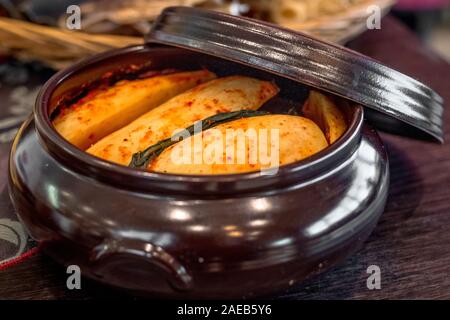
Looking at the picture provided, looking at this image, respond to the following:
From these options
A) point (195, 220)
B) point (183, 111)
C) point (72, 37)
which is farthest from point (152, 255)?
point (72, 37)

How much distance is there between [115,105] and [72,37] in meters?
0.44

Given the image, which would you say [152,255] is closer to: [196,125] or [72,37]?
[196,125]

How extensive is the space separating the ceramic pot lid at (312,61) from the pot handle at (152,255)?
0.30 m

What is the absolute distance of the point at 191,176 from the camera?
0.68 meters

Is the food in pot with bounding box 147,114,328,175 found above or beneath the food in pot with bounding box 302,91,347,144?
beneath

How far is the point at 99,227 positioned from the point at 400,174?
627 mm

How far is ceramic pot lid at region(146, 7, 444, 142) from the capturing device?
2.70 feet

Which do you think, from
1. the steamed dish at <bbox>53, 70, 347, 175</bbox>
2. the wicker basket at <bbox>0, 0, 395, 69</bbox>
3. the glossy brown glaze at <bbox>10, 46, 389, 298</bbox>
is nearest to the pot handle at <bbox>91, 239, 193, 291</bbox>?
the glossy brown glaze at <bbox>10, 46, 389, 298</bbox>

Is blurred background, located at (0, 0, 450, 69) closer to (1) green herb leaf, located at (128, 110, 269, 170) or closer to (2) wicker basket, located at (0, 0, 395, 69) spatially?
(2) wicker basket, located at (0, 0, 395, 69)

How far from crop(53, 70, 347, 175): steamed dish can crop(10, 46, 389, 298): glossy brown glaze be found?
0.22ft

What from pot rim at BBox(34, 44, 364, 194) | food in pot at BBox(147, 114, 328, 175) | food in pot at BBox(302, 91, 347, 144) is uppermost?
food in pot at BBox(302, 91, 347, 144)

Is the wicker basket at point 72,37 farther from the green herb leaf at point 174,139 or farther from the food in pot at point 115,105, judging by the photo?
the green herb leaf at point 174,139

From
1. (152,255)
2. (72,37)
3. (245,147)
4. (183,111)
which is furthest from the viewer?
(72,37)
